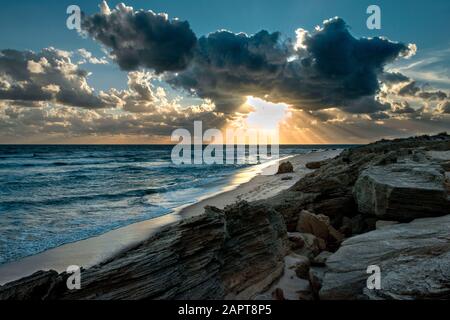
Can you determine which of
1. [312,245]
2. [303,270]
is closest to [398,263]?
[303,270]

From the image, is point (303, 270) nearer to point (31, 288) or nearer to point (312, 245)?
point (312, 245)

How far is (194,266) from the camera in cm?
655

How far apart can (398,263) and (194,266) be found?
12.2 feet

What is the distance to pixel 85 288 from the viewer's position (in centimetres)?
568

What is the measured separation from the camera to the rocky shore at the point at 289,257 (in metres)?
5.66

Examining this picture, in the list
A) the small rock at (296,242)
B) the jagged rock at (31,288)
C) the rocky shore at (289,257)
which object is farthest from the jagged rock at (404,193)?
the jagged rock at (31,288)

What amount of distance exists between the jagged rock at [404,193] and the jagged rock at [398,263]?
0.78 m

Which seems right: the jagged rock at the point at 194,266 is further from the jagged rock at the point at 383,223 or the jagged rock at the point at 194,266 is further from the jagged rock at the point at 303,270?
the jagged rock at the point at 383,223

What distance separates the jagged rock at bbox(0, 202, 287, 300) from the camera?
18.9 ft

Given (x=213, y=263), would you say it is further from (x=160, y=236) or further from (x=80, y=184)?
(x=80, y=184)

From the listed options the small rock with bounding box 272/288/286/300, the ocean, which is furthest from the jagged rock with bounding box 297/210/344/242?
the ocean
